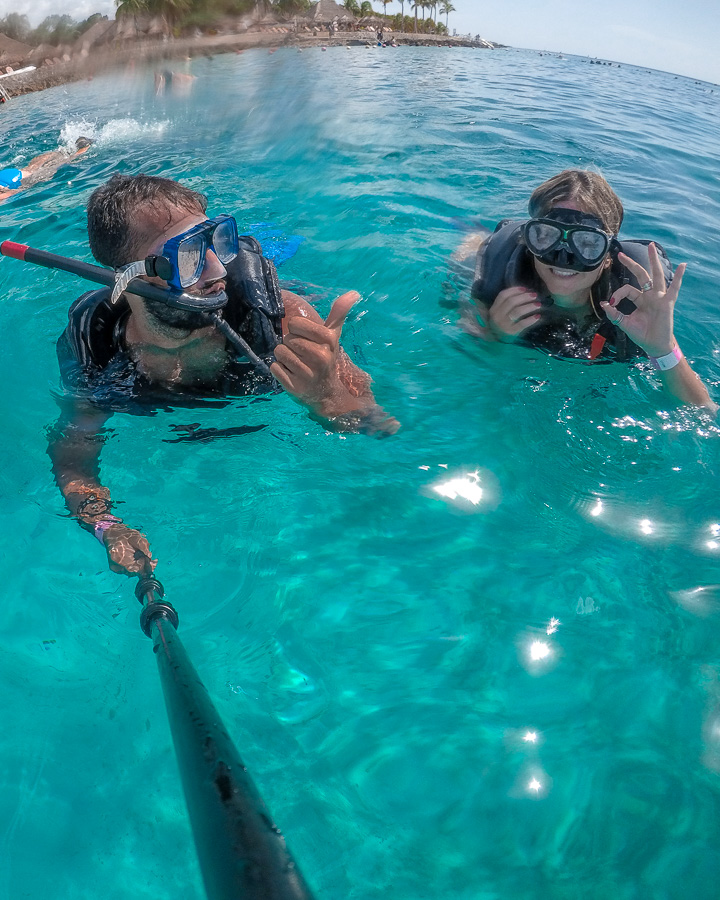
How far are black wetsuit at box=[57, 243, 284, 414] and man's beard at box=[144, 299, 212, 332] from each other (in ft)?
1.13

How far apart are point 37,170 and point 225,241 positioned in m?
7.73

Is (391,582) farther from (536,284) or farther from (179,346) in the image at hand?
(536,284)

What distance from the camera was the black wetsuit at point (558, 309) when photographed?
3336 mm

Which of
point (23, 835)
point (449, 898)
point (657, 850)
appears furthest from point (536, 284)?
point (23, 835)

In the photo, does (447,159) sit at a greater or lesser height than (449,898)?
greater

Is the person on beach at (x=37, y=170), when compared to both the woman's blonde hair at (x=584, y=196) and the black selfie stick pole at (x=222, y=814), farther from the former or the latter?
the black selfie stick pole at (x=222, y=814)

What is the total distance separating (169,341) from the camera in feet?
9.41

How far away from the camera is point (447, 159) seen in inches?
310

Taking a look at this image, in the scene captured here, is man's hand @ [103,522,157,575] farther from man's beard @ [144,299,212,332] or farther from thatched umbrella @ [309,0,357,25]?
thatched umbrella @ [309,0,357,25]

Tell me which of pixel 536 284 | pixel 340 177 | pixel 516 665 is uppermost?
pixel 340 177

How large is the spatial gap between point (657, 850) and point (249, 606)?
1669mm

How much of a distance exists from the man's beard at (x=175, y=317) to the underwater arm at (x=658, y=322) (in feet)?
6.45

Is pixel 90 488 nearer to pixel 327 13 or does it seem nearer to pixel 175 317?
pixel 175 317

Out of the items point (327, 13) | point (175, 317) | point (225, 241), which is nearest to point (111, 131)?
point (225, 241)
